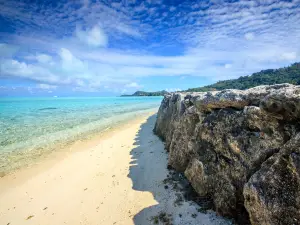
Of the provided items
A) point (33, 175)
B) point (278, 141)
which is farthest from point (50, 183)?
point (278, 141)

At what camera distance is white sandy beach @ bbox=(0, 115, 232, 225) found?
7.65 metres

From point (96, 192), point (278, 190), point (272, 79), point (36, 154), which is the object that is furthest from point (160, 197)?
point (272, 79)

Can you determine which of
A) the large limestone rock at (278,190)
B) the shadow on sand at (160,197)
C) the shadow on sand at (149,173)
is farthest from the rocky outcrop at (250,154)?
the shadow on sand at (149,173)

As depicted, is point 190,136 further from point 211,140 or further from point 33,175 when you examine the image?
point 33,175

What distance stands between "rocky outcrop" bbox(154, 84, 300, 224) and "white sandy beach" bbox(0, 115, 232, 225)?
1.08 m

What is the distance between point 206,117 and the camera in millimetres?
8148

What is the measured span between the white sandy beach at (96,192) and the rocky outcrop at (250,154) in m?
1.08

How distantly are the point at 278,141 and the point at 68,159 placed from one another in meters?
14.6

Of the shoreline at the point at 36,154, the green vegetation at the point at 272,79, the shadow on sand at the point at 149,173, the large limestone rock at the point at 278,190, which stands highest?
the green vegetation at the point at 272,79

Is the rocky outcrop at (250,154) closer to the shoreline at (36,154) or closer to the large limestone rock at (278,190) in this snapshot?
the large limestone rock at (278,190)

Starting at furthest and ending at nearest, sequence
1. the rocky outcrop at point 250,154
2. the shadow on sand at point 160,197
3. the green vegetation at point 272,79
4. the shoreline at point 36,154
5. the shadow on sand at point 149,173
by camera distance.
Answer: the green vegetation at point 272,79, the shoreline at point 36,154, the shadow on sand at point 149,173, the shadow on sand at point 160,197, the rocky outcrop at point 250,154

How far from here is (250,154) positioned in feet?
19.2

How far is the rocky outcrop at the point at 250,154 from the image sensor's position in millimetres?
4465

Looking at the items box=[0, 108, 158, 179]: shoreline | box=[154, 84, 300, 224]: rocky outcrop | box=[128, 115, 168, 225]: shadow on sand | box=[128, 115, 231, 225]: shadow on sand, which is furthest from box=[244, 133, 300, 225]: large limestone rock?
box=[0, 108, 158, 179]: shoreline
